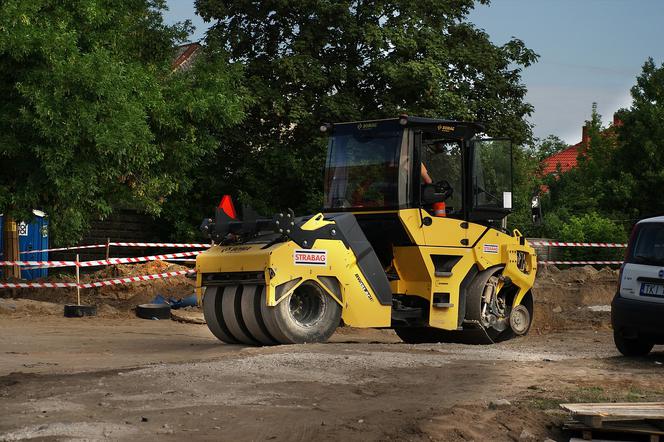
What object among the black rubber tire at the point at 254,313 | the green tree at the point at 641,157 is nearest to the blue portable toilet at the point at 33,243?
the black rubber tire at the point at 254,313

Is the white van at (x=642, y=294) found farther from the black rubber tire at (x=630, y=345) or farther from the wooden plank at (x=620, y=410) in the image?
the wooden plank at (x=620, y=410)

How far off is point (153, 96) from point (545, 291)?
1130cm

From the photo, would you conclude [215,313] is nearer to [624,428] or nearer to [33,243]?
[624,428]

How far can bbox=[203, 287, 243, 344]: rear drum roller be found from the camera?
1409 cm

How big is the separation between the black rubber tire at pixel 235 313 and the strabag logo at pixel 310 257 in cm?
96

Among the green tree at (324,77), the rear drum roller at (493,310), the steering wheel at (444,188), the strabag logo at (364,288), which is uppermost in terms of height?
the green tree at (324,77)

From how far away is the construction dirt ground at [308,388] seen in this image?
788cm

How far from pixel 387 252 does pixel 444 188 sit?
1253 millimetres

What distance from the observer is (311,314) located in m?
13.7

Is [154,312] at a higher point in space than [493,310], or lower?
lower

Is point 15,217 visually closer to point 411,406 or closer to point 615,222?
point 411,406

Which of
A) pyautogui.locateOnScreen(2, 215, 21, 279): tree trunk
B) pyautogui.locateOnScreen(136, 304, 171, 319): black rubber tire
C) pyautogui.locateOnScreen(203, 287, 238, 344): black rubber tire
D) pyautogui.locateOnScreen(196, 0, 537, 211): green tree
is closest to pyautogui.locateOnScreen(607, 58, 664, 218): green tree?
pyautogui.locateOnScreen(196, 0, 537, 211): green tree

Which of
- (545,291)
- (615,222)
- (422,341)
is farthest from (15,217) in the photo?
(615,222)

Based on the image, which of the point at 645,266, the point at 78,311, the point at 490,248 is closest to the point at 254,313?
the point at 490,248
